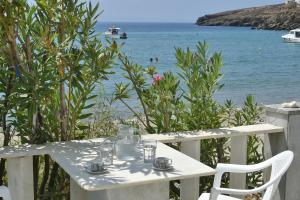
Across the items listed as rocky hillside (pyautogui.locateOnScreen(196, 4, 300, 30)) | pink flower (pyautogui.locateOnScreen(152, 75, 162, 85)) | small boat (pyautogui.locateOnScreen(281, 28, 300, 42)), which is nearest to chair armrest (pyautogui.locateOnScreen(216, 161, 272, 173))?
pink flower (pyautogui.locateOnScreen(152, 75, 162, 85))

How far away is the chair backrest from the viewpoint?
2.76 metres

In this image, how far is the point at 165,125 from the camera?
3.91 metres

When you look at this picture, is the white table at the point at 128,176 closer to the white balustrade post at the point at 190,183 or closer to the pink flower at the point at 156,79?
the white balustrade post at the point at 190,183

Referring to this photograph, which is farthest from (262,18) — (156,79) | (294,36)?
(156,79)

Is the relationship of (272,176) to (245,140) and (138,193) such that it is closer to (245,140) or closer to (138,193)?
(245,140)

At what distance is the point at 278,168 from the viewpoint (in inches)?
117

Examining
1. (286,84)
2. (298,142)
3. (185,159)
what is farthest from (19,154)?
(286,84)

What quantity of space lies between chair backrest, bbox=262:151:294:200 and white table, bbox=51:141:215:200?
369 millimetres

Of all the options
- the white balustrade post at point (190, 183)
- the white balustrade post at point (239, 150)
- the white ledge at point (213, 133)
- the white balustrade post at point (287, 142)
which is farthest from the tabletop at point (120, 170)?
the white balustrade post at point (287, 142)

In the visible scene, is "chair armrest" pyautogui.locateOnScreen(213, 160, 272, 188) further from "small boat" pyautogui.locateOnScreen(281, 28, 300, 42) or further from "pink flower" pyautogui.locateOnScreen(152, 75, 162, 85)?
"small boat" pyautogui.locateOnScreen(281, 28, 300, 42)

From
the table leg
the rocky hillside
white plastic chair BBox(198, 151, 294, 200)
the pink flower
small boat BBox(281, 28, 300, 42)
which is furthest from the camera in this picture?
the rocky hillside

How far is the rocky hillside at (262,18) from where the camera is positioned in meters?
91.1

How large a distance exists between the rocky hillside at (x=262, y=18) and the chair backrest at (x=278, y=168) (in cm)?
8697

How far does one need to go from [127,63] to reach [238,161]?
110cm
